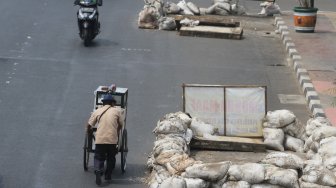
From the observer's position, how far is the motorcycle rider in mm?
14766

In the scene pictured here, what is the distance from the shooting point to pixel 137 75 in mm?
22953

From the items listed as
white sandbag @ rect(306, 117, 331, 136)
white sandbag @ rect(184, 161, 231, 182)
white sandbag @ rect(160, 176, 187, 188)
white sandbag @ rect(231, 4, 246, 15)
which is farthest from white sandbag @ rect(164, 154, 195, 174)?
white sandbag @ rect(231, 4, 246, 15)

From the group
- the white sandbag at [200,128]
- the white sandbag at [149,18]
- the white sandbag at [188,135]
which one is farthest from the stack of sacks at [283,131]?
the white sandbag at [149,18]

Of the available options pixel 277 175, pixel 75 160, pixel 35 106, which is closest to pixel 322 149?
pixel 277 175

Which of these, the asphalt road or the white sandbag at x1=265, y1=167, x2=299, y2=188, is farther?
the asphalt road

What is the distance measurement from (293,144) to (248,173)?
3.63 meters

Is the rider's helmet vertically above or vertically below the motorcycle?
below

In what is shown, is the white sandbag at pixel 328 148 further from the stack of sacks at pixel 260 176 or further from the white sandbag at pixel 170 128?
the white sandbag at pixel 170 128

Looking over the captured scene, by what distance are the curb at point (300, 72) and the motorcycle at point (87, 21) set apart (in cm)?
546

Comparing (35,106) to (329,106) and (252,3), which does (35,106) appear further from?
(252,3)

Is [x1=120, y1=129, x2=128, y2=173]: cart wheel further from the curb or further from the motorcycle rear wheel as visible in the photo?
the motorcycle rear wheel

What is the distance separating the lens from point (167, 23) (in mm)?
29078

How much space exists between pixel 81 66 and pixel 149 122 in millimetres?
5166

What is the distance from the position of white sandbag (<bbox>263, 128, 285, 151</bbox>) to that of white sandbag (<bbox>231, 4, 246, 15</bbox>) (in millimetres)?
16236
